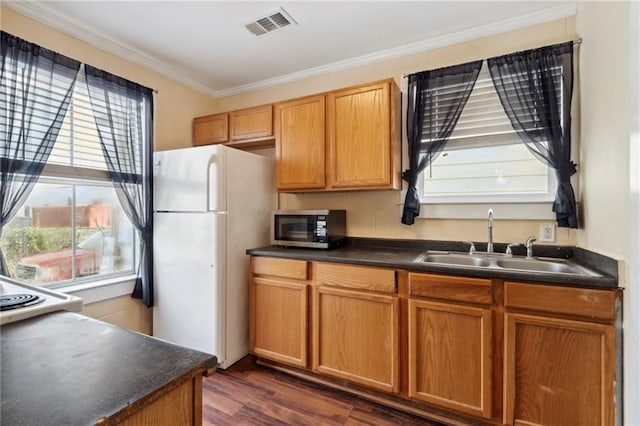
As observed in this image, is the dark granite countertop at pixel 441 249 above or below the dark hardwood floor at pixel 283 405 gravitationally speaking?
above

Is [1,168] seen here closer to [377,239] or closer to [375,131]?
[375,131]

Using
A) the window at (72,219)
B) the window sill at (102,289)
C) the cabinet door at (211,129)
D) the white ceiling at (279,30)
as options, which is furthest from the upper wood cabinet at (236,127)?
the window sill at (102,289)

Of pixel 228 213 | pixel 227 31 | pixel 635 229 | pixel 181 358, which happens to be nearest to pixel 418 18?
pixel 227 31

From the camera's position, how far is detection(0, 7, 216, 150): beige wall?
189cm

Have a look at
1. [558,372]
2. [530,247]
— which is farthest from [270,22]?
[558,372]

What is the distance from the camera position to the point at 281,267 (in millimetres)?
2203

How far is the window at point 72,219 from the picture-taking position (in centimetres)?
195

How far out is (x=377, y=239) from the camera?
8.04 ft

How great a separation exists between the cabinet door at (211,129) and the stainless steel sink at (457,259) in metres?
2.12

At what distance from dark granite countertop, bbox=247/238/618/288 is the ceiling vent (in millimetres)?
1638

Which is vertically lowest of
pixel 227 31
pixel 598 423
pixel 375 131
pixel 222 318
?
pixel 598 423

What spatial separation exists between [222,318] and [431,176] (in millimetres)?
1953

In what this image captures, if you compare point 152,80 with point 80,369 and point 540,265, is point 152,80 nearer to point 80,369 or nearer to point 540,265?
point 80,369

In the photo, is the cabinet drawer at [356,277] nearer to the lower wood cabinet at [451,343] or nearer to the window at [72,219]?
the lower wood cabinet at [451,343]
